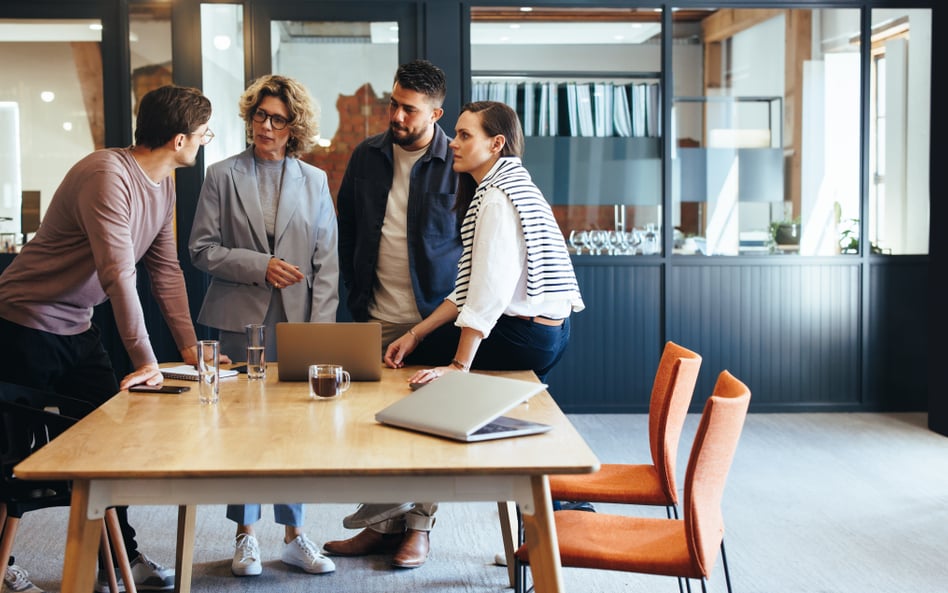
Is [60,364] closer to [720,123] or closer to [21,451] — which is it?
[21,451]

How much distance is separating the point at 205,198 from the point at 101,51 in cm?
275

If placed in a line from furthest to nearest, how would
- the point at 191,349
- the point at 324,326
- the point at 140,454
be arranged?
the point at 191,349 → the point at 324,326 → the point at 140,454

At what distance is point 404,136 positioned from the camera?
322 cm

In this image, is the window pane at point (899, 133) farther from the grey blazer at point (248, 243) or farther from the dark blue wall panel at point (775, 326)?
the grey blazer at point (248, 243)

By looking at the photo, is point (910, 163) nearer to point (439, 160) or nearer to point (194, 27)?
point (439, 160)

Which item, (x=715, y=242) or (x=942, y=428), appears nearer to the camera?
Result: (x=942, y=428)

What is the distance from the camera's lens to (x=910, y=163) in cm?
584

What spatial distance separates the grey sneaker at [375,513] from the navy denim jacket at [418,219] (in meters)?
0.64

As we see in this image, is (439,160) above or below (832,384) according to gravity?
above

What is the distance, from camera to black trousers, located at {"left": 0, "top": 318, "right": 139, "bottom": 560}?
2.85 metres

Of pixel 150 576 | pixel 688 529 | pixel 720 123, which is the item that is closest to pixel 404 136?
pixel 150 576

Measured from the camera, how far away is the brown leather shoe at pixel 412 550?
3189 millimetres

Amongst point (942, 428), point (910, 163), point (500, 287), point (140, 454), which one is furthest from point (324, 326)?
point (910, 163)

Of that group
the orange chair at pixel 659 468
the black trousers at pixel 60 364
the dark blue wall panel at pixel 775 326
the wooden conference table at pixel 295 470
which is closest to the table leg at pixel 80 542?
the wooden conference table at pixel 295 470
